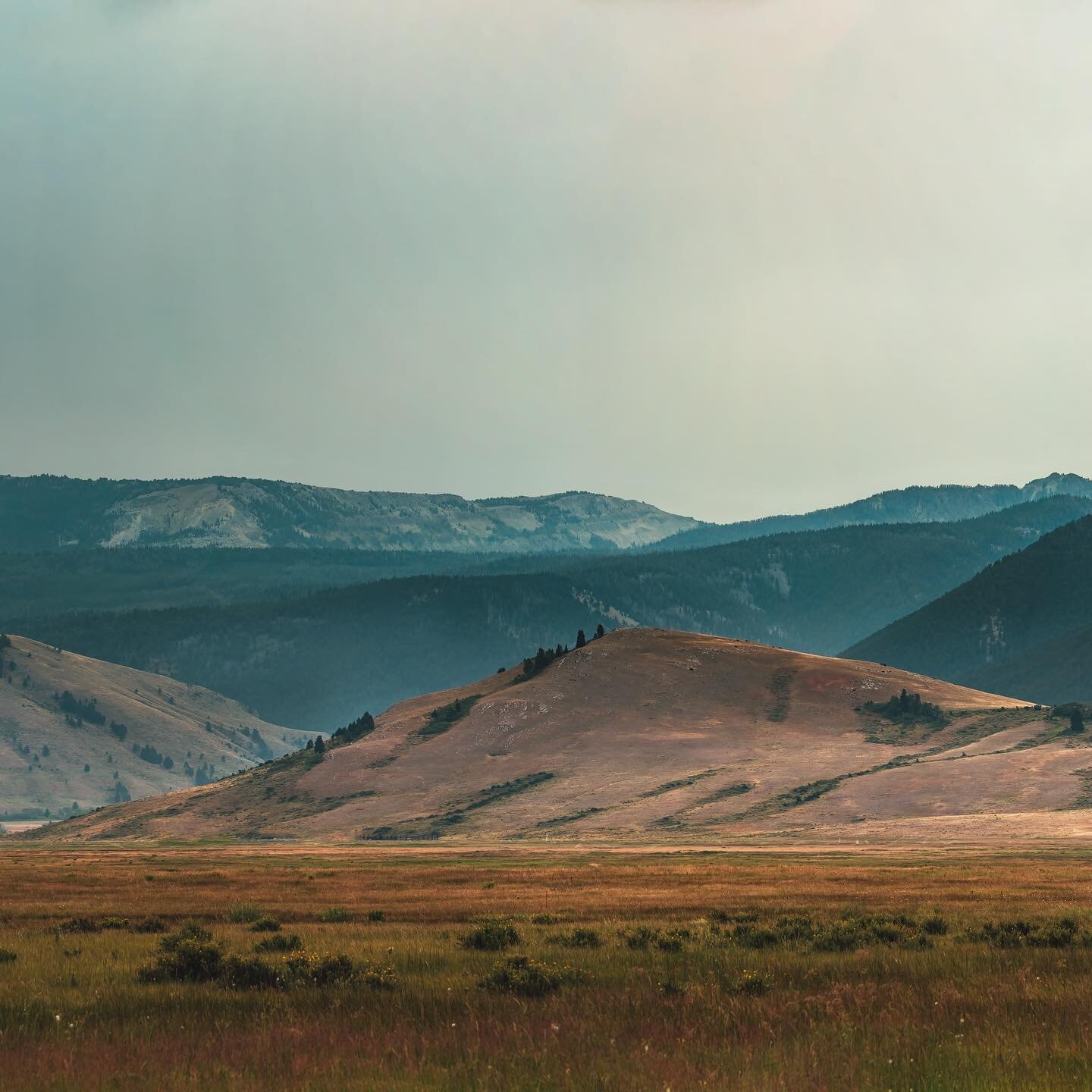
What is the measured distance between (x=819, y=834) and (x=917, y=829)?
11.3 m

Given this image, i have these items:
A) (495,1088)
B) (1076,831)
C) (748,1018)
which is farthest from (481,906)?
(1076,831)

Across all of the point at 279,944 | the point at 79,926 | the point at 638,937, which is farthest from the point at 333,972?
the point at 79,926

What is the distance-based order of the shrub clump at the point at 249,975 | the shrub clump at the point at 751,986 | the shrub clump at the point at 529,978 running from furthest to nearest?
1. the shrub clump at the point at 249,975
2. the shrub clump at the point at 529,978
3. the shrub clump at the point at 751,986

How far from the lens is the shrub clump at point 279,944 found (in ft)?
102

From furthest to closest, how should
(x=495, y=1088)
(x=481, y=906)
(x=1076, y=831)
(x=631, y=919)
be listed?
(x=1076, y=831) → (x=481, y=906) → (x=631, y=919) → (x=495, y=1088)

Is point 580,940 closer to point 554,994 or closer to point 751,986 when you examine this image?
point 554,994

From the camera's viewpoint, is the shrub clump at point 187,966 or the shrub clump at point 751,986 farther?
the shrub clump at point 187,966

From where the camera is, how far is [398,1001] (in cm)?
2241

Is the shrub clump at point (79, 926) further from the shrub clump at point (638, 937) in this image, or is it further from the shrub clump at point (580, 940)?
the shrub clump at point (638, 937)

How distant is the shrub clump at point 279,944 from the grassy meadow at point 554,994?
0.42 ft

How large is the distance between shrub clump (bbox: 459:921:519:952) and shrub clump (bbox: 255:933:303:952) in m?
3.96

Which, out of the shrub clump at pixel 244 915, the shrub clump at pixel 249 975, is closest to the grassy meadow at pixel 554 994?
the shrub clump at pixel 249 975

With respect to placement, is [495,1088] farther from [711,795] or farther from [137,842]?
[137,842]

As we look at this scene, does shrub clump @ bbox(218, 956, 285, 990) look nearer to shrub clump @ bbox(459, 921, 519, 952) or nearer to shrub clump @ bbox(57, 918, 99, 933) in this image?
shrub clump @ bbox(459, 921, 519, 952)
